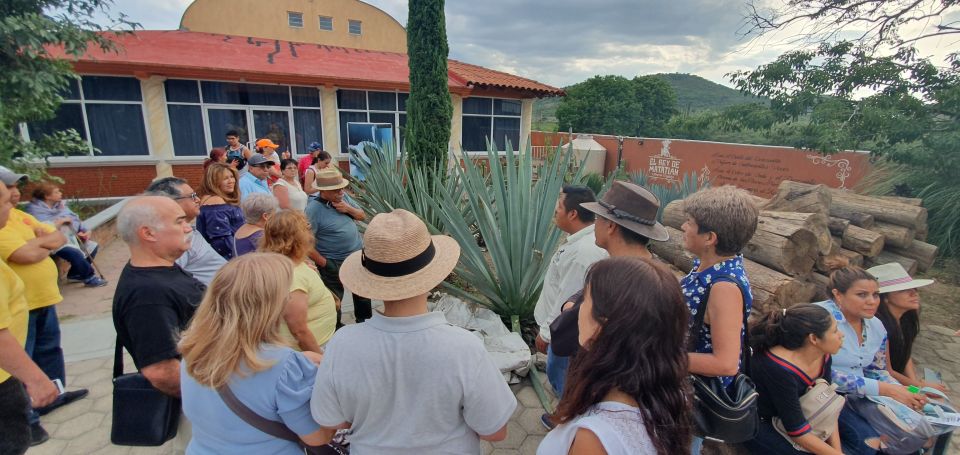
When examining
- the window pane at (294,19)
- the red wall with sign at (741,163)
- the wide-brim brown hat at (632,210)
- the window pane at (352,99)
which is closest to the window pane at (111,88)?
the window pane at (352,99)

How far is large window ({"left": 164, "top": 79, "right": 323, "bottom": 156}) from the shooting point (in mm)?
9352

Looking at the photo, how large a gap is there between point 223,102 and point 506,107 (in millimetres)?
7592

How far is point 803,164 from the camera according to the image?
10227 mm

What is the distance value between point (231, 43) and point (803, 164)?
15294 mm

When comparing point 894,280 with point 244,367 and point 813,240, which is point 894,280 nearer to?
point 813,240

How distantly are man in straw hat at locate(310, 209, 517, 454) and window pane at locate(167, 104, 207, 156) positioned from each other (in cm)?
1054

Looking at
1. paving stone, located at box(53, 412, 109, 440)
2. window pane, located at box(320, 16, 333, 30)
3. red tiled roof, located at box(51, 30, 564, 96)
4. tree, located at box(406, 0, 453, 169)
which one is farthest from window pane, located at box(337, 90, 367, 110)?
window pane, located at box(320, 16, 333, 30)

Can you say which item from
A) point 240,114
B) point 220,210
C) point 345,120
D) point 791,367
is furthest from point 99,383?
point 345,120

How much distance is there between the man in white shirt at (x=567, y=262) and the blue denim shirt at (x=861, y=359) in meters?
1.31

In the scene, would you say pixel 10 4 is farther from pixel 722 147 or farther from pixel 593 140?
pixel 593 140

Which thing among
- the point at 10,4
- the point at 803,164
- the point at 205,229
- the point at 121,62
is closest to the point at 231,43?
the point at 121,62

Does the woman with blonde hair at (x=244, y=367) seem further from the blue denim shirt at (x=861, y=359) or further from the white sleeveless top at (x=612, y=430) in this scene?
the blue denim shirt at (x=861, y=359)

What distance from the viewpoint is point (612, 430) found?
3.28ft

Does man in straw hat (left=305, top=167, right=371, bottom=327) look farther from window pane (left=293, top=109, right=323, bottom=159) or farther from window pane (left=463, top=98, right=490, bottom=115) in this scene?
window pane (left=463, top=98, right=490, bottom=115)
